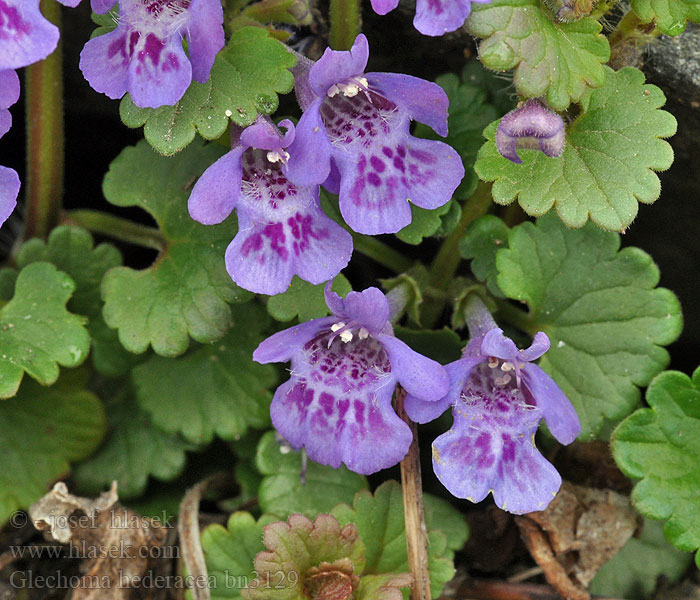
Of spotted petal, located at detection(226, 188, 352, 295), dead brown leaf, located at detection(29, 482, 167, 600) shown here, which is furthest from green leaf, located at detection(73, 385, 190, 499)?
spotted petal, located at detection(226, 188, 352, 295)

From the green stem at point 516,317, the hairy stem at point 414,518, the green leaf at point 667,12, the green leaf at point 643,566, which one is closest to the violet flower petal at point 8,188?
the hairy stem at point 414,518

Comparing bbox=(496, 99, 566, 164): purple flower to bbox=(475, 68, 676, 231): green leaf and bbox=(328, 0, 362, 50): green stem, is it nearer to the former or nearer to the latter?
bbox=(475, 68, 676, 231): green leaf

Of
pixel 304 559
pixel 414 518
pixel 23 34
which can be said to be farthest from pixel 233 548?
pixel 23 34

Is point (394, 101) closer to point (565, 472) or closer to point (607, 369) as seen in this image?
point (607, 369)

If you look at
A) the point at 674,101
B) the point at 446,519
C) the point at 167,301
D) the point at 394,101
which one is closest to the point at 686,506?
the point at 446,519

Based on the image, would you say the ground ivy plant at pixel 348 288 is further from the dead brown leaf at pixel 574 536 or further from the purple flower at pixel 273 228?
the dead brown leaf at pixel 574 536

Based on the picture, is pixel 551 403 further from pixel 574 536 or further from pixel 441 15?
pixel 441 15
